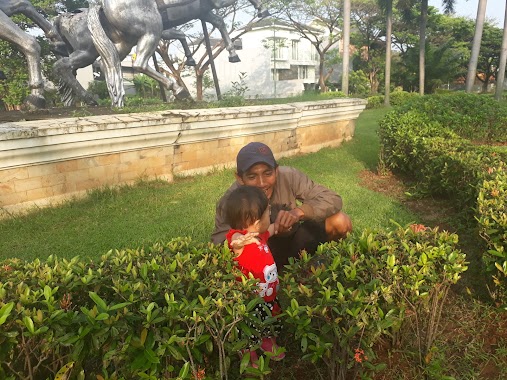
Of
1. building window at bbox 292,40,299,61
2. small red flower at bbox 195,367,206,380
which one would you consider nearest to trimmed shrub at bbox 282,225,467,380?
small red flower at bbox 195,367,206,380

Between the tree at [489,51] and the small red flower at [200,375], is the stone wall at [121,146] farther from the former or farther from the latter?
the tree at [489,51]

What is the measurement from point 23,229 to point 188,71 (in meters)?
26.3

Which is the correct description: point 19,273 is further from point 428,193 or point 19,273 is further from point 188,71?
point 188,71

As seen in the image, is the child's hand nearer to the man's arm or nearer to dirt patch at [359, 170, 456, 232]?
the man's arm

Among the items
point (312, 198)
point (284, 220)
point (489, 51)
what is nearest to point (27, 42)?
point (312, 198)

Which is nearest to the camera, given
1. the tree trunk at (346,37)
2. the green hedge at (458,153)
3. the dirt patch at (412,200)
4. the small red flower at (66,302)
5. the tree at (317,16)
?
the small red flower at (66,302)

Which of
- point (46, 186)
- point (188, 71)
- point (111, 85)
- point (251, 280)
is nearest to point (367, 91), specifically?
point (188, 71)

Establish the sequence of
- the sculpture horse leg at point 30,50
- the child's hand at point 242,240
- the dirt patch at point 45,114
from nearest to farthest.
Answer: the child's hand at point 242,240
the dirt patch at point 45,114
the sculpture horse leg at point 30,50

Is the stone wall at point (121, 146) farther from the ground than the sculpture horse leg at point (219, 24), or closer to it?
closer to it

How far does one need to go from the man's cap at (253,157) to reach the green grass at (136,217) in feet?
4.36

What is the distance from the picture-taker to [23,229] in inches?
151

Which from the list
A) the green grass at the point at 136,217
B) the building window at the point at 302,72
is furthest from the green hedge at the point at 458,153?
the building window at the point at 302,72

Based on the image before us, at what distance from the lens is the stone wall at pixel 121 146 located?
4.02m

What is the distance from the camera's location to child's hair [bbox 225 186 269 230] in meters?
2.02
